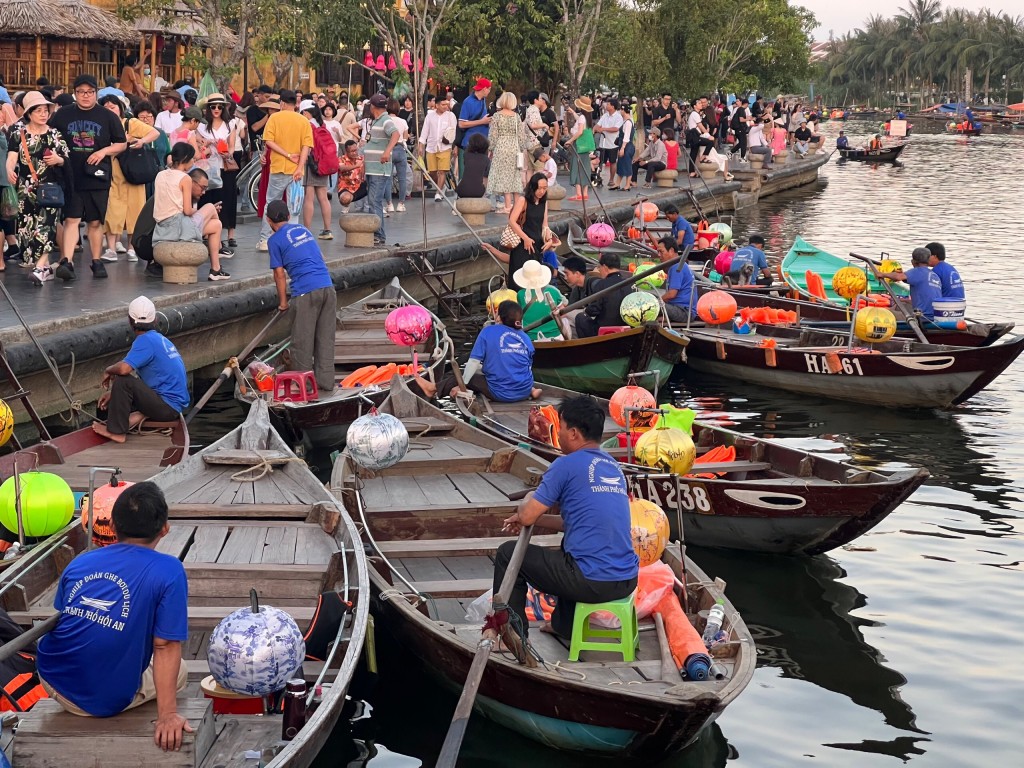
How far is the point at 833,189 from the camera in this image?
44.8 metres

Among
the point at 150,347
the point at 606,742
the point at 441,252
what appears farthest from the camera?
the point at 441,252

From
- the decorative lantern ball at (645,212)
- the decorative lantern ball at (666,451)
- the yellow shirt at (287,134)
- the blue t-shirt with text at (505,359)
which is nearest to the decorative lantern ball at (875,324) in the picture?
the blue t-shirt with text at (505,359)

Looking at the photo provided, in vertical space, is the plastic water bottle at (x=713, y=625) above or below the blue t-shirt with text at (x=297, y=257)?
below

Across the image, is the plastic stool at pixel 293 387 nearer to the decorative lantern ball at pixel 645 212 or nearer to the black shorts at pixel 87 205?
the black shorts at pixel 87 205

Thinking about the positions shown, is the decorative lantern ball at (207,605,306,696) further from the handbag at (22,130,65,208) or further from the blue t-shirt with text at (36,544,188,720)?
the handbag at (22,130,65,208)

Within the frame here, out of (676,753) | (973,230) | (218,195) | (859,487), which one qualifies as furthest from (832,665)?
(973,230)

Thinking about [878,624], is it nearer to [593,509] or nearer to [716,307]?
[593,509]

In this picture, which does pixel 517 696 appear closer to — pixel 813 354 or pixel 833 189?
pixel 813 354

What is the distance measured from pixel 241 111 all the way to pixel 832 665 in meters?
14.5

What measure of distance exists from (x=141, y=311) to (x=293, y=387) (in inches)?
84.5

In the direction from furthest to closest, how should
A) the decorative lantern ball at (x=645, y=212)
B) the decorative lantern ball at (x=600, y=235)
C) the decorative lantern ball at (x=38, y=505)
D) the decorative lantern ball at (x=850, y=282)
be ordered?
1. the decorative lantern ball at (x=645, y=212)
2. the decorative lantern ball at (x=600, y=235)
3. the decorative lantern ball at (x=850, y=282)
4. the decorative lantern ball at (x=38, y=505)

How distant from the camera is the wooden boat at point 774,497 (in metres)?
9.27

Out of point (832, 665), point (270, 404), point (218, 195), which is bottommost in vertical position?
point (832, 665)

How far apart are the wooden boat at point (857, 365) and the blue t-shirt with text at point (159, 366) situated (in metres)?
7.05
